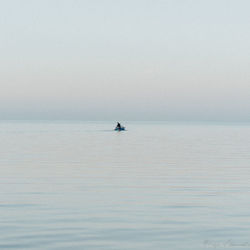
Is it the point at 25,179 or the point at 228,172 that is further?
the point at 228,172

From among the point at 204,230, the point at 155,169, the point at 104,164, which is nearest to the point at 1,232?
the point at 204,230

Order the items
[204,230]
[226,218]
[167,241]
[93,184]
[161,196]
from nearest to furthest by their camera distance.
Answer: [167,241]
[204,230]
[226,218]
[161,196]
[93,184]

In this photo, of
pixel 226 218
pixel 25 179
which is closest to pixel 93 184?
pixel 25 179

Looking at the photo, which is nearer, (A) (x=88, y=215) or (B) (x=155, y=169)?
(A) (x=88, y=215)

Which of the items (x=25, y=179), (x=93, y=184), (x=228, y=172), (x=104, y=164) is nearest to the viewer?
(x=93, y=184)

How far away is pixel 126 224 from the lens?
19.8 m

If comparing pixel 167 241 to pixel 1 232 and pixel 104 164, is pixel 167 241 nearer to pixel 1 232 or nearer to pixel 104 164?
pixel 1 232

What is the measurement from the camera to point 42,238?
57.3 feet

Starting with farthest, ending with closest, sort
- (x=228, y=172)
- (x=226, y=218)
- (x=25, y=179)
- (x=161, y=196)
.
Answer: (x=228, y=172), (x=25, y=179), (x=161, y=196), (x=226, y=218)

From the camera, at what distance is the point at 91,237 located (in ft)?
58.0

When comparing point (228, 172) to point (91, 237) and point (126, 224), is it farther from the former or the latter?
point (91, 237)

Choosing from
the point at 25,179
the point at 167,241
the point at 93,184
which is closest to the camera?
the point at 167,241

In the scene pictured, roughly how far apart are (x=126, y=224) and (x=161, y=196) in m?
7.67

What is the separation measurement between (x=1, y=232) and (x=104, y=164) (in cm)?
2916
